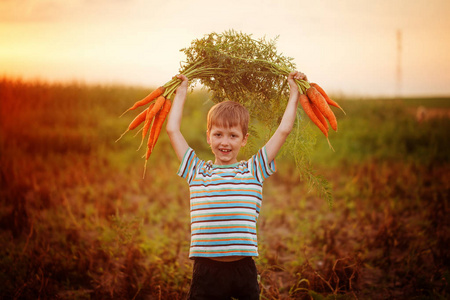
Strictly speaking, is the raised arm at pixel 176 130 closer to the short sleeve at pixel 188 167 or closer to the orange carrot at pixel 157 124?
the short sleeve at pixel 188 167

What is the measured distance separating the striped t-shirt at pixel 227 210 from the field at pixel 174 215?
83 cm

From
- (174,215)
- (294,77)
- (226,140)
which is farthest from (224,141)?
(174,215)

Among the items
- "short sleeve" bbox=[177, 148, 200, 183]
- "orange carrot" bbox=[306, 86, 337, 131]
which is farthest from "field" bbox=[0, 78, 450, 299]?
"short sleeve" bbox=[177, 148, 200, 183]

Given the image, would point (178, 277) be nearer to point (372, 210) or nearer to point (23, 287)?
point (23, 287)

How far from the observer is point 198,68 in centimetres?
312

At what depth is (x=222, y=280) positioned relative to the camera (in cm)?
263

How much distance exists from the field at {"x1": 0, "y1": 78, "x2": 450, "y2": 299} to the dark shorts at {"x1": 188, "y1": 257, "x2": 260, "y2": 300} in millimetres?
1122

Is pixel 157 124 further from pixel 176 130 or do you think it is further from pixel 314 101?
pixel 314 101

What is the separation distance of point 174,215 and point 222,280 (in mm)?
4610

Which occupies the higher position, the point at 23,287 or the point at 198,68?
the point at 198,68

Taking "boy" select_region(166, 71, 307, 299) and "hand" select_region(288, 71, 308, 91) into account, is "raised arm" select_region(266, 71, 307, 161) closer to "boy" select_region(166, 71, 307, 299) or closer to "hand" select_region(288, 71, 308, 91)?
"boy" select_region(166, 71, 307, 299)

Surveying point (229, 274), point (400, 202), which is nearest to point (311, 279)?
point (229, 274)

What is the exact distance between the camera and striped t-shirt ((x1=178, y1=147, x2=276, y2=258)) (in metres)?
2.60

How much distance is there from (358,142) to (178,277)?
10.0 m
